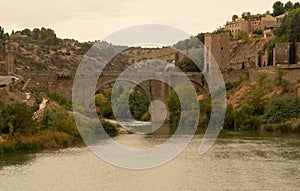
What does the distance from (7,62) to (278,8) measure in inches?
2019

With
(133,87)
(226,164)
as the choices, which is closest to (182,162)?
(226,164)

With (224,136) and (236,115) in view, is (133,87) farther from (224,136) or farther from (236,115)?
(224,136)

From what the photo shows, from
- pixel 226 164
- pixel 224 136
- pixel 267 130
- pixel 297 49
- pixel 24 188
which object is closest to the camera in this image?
pixel 24 188

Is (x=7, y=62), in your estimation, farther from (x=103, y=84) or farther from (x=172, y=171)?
(x=172, y=171)

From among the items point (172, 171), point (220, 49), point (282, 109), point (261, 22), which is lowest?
point (172, 171)

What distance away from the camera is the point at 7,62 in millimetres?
67062

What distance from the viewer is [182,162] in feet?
105

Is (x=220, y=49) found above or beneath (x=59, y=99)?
above

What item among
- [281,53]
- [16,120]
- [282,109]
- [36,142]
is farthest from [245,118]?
[16,120]

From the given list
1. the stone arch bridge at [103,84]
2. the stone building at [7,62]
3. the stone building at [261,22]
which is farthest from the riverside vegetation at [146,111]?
the stone building at [261,22]

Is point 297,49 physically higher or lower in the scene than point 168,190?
higher

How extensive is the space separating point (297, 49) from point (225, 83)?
7475 millimetres

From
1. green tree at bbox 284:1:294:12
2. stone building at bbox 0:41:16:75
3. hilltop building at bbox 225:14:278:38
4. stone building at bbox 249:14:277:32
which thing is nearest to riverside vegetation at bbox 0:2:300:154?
stone building at bbox 0:41:16:75

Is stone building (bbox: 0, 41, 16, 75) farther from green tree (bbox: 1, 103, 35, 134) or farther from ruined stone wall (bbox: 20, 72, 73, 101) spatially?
green tree (bbox: 1, 103, 35, 134)
